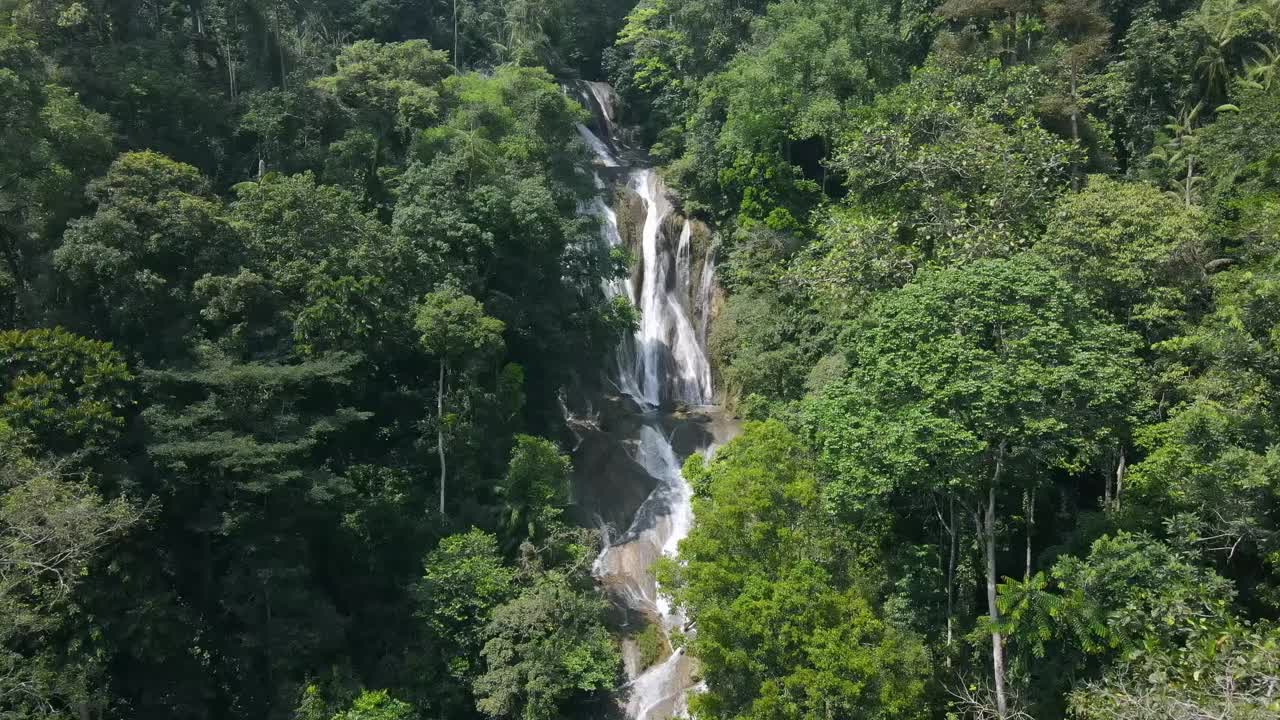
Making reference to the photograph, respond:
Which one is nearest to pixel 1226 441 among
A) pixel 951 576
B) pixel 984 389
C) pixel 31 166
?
pixel 984 389

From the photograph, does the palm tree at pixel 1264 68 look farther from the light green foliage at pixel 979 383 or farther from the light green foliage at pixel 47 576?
the light green foliage at pixel 47 576

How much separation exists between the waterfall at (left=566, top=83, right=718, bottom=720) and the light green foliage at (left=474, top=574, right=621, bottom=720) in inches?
57.6

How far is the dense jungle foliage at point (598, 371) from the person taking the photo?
51.9 feet

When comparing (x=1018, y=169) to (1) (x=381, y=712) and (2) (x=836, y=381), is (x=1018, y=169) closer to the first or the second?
(2) (x=836, y=381)

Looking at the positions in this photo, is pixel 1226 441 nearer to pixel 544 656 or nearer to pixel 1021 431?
pixel 1021 431

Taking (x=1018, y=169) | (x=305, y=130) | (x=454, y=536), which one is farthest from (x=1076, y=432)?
(x=305, y=130)

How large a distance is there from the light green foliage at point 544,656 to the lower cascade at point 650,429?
145 centimetres

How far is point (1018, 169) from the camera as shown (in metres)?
21.2

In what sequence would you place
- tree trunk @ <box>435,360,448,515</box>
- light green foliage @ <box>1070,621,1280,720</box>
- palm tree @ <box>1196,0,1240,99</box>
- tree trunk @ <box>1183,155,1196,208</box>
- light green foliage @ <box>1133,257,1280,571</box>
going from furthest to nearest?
palm tree @ <box>1196,0,1240,99</box>, tree trunk @ <box>435,360,448,515</box>, tree trunk @ <box>1183,155,1196,208</box>, light green foliage @ <box>1133,257,1280,571</box>, light green foliage @ <box>1070,621,1280,720</box>

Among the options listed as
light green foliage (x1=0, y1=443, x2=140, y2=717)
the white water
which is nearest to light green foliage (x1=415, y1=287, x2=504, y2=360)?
light green foliage (x1=0, y1=443, x2=140, y2=717)

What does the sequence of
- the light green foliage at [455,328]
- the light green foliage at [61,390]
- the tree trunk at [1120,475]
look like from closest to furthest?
1. the light green foliage at [61,390]
2. the tree trunk at [1120,475]
3. the light green foliage at [455,328]

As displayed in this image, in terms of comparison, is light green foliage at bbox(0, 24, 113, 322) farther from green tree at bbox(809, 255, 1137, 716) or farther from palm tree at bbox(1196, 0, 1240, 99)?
palm tree at bbox(1196, 0, 1240, 99)

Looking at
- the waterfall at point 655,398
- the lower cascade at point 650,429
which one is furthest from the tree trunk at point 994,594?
the waterfall at point 655,398

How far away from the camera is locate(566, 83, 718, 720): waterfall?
880 inches
